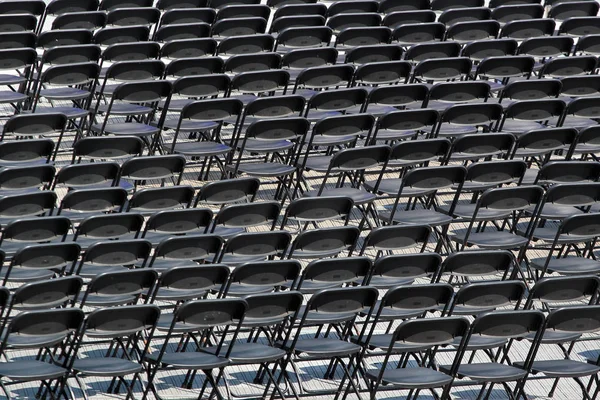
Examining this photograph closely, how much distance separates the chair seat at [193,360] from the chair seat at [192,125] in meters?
3.05

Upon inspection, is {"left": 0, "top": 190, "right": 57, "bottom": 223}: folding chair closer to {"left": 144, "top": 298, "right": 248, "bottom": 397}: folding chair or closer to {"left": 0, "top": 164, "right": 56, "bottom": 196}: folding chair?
{"left": 0, "top": 164, "right": 56, "bottom": 196}: folding chair

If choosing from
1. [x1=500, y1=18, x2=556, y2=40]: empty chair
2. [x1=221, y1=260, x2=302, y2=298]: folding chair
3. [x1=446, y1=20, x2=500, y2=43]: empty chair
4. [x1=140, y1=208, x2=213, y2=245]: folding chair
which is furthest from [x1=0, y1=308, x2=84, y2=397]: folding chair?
[x1=500, y1=18, x2=556, y2=40]: empty chair

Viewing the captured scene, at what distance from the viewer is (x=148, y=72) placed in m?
11.8

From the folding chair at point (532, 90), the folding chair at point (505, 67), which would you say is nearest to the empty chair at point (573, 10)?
the folding chair at point (505, 67)

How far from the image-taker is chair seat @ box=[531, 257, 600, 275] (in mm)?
10188

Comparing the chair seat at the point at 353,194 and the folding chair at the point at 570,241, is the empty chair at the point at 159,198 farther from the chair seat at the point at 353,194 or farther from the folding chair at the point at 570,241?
the folding chair at the point at 570,241

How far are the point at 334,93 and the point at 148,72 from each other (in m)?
1.58

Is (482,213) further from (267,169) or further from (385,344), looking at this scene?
(385,344)

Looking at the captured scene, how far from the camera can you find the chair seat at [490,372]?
348 inches

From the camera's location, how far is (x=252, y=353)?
8.77 metres

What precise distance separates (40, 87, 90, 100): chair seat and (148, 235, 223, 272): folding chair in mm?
2901

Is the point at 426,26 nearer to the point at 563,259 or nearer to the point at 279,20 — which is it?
the point at 279,20

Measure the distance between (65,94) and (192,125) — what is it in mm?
1138

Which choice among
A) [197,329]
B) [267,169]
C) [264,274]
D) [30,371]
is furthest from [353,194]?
[30,371]
